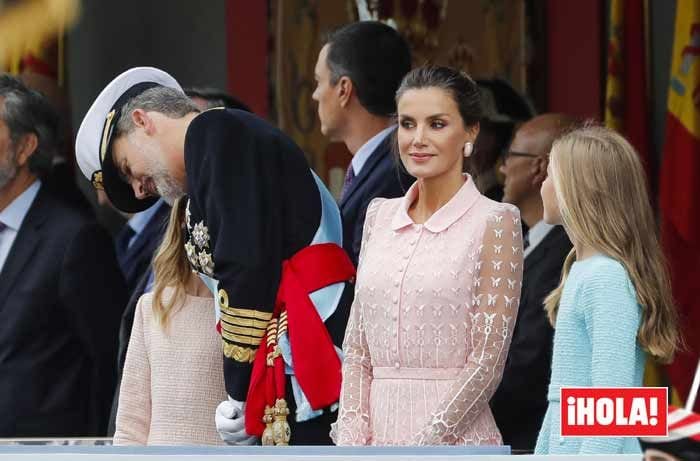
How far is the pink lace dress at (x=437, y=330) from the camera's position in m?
3.49

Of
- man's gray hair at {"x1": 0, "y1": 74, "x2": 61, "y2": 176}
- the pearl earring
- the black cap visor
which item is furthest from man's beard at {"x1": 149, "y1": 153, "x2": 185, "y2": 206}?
man's gray hair at {"x1": 0, "y1": 74, "x2": 61, "y2": 176}

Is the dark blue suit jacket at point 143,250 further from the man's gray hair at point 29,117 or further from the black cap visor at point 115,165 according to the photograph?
the black cap visor at point 115,165

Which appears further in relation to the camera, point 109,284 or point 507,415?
point 109,284

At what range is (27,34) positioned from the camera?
268 inches

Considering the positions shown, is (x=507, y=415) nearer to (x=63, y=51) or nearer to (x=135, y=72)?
(x=135, y=72)

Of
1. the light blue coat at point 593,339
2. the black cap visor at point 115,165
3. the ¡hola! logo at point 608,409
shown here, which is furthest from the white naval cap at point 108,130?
the ¡hola! logo at point 608,409

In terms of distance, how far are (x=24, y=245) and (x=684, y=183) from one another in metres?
2.39

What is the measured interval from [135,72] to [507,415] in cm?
132

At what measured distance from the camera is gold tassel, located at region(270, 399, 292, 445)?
3.70m

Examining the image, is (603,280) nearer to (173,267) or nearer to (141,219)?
(173,267)

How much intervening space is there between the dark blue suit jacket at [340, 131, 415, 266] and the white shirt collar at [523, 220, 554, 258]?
62cm

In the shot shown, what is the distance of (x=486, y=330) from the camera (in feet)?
11.5

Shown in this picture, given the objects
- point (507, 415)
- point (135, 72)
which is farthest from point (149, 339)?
point (507, 415)

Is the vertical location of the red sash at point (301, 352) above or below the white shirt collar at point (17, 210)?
below
